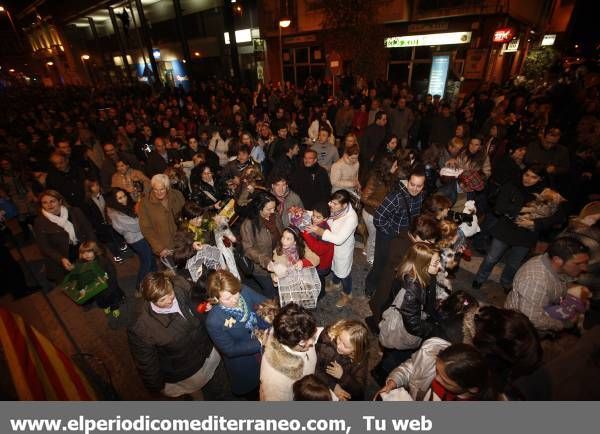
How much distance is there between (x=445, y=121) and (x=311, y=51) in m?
15.4

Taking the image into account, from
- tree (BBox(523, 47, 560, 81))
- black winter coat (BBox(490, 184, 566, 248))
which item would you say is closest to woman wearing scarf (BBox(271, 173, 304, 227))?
black winter coat (BBox(490, 184, 566, 248))

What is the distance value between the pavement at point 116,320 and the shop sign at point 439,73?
531 inches

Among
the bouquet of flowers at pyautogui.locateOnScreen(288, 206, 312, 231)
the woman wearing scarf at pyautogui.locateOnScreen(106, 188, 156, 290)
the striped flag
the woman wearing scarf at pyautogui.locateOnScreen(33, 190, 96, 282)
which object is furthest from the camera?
the woman wearing scarf at pyautogui.locateOnScreen(106, 188, 156, 290)

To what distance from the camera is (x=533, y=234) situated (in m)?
3.95

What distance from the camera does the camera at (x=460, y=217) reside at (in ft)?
12.9

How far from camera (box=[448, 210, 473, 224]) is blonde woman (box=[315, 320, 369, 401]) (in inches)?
93.4

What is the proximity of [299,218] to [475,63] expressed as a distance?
14.9 m

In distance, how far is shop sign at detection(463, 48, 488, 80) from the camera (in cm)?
1354

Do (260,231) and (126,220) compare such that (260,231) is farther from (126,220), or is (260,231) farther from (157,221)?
(126,220)

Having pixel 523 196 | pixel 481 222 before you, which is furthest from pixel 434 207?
pixel 481 222

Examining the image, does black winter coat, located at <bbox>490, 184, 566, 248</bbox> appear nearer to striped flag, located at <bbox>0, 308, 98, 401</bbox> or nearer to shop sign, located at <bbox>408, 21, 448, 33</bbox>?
striped flag, located at <bbox>0, 308, 98, 401</bbox>

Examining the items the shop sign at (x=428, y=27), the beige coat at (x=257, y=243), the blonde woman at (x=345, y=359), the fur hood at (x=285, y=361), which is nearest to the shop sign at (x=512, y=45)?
the shop sign at (x=428, y=27)

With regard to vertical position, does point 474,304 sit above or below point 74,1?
below

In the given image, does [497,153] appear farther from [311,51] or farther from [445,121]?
[311,51]
